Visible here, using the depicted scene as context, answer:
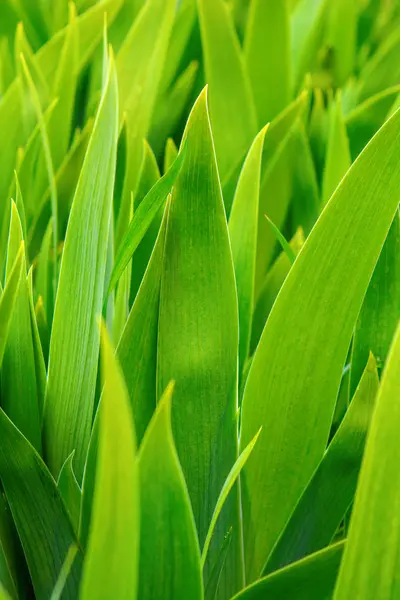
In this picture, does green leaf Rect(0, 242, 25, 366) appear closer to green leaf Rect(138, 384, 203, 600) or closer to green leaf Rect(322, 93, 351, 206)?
green leaf Rect(138, 384, 203, 600)

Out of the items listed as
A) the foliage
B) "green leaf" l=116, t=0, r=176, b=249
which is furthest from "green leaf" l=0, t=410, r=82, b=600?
"green leaf" l=116, t=0, r=176, b=249

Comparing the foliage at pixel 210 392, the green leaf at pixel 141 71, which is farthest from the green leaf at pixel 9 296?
the green leaf at pixel 141 71

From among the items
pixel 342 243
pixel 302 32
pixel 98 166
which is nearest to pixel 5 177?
pixel 98 166

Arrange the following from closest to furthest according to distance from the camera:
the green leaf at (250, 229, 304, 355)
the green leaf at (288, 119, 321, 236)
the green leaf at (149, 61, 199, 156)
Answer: the green leaf at (250, 229, 304, 355)
the green leaf at (288, 119, 321, 236)
the green leaf at (149, 61, 199, 156)

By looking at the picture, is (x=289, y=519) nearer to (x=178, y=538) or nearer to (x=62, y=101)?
(x=178, y=538)

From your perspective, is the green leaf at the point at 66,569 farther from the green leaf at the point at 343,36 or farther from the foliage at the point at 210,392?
the green leaf at the point at 343,36

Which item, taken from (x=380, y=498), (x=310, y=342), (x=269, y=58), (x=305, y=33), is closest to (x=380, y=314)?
(x=310, y=342)
